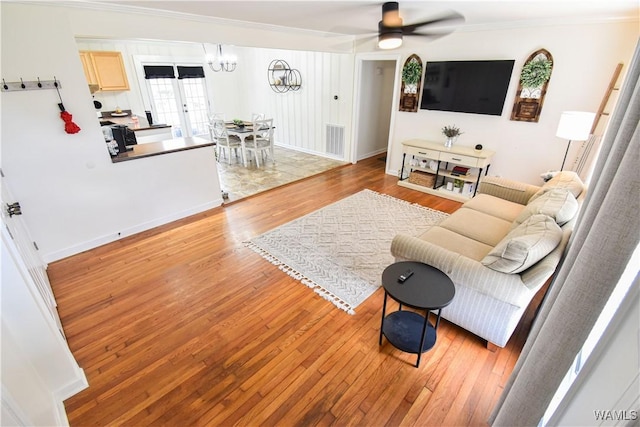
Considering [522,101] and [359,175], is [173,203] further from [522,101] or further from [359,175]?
[522,101]

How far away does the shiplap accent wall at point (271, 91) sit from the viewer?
6027mm

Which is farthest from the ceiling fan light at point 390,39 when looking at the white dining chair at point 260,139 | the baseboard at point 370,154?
the baseboard at point 370,154

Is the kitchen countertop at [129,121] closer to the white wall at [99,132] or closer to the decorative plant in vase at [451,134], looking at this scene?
the white wall at [99,132]

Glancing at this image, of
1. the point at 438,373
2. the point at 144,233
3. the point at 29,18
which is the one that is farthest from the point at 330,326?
the point at 29,18

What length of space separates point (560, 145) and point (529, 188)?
1114 millimetres

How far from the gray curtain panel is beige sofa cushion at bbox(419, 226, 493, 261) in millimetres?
1022

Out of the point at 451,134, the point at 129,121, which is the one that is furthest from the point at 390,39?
the point at 129,121

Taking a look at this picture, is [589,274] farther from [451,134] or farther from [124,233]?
[124,233]

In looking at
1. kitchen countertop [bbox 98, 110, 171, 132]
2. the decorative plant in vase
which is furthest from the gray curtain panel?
kitchen countertop [bbox 98, 110, 171, 132]

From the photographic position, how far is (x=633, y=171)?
84 cm

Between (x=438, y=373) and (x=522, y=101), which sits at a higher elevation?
(x=522, y=101)

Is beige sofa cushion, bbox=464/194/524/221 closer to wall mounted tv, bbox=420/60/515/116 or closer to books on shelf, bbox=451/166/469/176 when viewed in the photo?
books on shelf, bbox=451/166/469/176

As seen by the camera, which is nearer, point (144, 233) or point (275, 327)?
point (275, 327)

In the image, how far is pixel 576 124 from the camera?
9.89 feet
